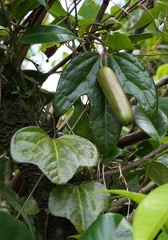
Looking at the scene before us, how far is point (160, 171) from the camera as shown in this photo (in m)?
0.76

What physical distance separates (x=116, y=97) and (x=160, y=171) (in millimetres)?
203

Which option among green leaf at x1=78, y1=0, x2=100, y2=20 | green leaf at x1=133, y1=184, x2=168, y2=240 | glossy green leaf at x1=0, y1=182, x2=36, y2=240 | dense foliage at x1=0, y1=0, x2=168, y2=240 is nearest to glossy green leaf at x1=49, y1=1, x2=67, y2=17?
dense foliage at x1=0, y1=0, x2=168, y2=240

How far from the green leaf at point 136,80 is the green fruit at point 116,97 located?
5 centimetres

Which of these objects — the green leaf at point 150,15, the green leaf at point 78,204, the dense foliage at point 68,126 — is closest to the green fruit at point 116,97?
the dense foliage at point 68,126

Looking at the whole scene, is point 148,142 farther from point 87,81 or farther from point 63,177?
point 63,177

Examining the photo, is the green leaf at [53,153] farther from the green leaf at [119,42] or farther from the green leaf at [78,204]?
the green leaf at [119,42]

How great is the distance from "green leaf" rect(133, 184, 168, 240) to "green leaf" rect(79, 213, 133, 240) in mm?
146

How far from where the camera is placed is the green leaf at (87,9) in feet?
3.15

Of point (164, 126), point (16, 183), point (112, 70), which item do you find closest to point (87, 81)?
point (112, 70)

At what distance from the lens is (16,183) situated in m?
0.86

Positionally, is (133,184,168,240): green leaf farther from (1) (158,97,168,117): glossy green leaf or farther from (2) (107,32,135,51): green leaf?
(1) (158,97,168,117): glossy green leaf

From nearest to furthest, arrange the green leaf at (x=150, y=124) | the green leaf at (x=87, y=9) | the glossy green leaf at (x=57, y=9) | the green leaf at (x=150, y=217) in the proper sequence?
the green leaf at (x=150, y=217) < the green leaf at (x=150, y=124) < the glossy green leaf at (x=57, y=9) < the green leaf at (x=87, y=9)

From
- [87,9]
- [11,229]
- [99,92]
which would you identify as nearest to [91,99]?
[99,92]

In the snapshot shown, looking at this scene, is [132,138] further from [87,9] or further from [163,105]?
[87,9]
